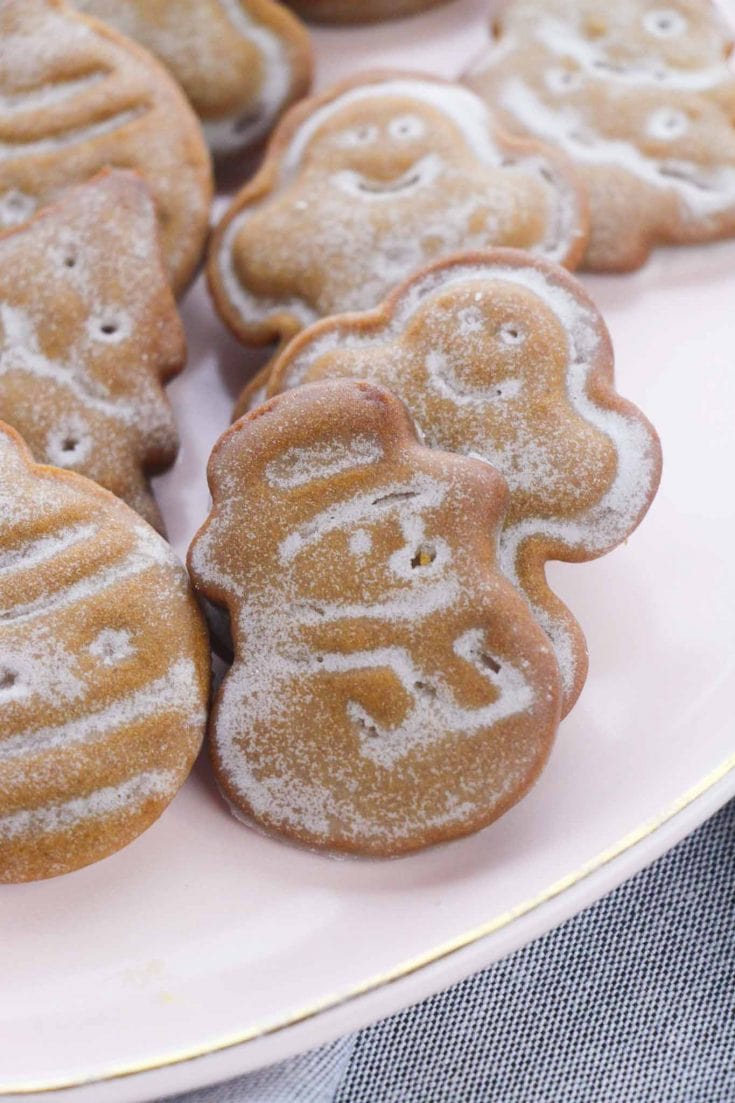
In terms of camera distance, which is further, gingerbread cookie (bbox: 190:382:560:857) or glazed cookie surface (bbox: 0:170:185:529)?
glazed cookie surface (bbox: 0:170:185:529)

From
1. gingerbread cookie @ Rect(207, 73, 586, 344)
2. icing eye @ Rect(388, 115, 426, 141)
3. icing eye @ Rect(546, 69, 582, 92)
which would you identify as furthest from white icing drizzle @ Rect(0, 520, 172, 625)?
icing eye @ Rect(546, 69, 582, 92)

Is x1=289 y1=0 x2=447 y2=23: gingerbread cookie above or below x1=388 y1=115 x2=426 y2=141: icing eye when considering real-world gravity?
below

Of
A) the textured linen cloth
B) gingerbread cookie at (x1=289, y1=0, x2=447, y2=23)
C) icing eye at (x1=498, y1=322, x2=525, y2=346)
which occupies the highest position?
icing eye at (x1=498, y1=322, x2=525, y2=346)

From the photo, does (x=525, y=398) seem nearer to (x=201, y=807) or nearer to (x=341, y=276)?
(x=341, y=276)

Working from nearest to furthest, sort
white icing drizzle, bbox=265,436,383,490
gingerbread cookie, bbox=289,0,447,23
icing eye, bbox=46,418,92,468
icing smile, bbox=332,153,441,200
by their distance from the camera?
white icing drizzle, bbox=265,436,383,490 → icing eye, bbox=46,418,92,468 → icing smile, bbox=332,153,441,200 → gingerbread cookie, bbox=289,0,447,23

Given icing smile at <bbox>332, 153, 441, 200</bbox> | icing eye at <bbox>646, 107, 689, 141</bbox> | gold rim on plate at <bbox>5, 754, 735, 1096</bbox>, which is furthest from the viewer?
icing eye at <bbox>646, 107, 689, 141</bbox>

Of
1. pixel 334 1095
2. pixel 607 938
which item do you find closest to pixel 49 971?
pixel 334 1095

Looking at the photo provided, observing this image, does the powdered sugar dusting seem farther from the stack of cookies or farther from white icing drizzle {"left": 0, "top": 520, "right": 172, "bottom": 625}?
white icing drizzle {"left": 0, "top": 520, "right": 172, "bottom": 625}

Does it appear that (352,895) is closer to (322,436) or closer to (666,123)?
(322,436)

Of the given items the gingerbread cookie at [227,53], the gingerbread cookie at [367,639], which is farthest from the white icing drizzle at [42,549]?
the gingerbread cookie at [227,53]
